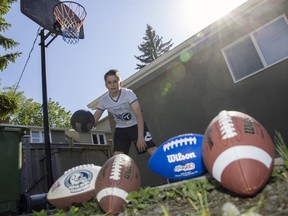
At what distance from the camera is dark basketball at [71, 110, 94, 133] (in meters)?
4.73

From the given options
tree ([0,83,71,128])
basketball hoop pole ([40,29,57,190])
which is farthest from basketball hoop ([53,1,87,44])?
tree ([0,83,71,128])

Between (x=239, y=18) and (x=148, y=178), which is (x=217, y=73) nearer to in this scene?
(x=239, y=18)

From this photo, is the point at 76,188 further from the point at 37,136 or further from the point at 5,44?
the point at 37,136

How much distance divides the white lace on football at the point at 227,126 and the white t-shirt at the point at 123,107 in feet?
8.33

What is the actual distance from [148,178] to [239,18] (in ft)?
21.0

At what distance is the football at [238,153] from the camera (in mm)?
1951

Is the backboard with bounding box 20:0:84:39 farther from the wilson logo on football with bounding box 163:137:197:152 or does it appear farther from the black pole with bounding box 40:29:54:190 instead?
the wilson logo on football with bounding box 163:137:197:152

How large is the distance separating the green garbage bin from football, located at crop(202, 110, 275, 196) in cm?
395

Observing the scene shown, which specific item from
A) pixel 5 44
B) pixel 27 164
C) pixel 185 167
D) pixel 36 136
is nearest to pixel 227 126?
pixel 185 167

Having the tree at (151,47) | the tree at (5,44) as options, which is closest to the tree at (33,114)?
the tree at (151,47)

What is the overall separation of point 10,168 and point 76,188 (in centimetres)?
232

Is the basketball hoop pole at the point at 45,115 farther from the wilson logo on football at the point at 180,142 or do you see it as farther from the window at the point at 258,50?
the window at the point at 258,50

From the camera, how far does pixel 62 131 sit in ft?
79.4

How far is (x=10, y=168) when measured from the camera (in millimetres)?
5168
